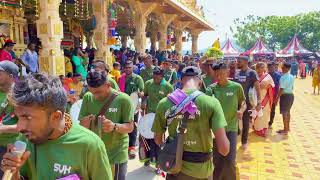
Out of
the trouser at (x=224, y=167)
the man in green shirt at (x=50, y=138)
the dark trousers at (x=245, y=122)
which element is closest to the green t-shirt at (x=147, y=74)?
the dark trousers at (x=245, y=122)

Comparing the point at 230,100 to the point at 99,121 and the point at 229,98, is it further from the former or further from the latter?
the point at 99,121

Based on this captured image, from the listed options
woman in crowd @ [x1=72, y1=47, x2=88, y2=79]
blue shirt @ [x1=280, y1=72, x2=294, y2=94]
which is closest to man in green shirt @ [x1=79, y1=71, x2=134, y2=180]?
blue shirt @ [x1=280, y1=72, x2=294, y2=94]

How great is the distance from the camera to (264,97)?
8.04 m

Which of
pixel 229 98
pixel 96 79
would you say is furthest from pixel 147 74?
pixel 96 79

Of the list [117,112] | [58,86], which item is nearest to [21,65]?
[117,112]

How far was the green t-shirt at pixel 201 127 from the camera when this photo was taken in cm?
287

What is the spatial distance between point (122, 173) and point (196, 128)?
1107 millimetres

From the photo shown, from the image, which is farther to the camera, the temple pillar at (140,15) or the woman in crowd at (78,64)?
the temple pillar at (140,15)

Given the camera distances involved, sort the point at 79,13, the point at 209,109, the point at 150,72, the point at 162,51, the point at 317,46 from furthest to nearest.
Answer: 1. the point at 317,46
2. the point at 162,51
3. the point at 79,13
4. the point at 150,72
5. the point at 209,109

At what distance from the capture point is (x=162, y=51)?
63.5 feet

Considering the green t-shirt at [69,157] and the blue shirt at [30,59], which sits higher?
the blue shirt at [30,59]

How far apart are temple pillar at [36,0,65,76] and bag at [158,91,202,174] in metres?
6.11

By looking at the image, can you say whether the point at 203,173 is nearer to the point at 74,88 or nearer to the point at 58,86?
the point at 58,86

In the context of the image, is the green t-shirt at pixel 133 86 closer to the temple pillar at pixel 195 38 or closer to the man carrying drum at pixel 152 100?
the man carrying drum at pixel 152 100
